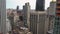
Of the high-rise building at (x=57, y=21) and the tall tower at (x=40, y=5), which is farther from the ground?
the tall tower at (x=40, y=5)

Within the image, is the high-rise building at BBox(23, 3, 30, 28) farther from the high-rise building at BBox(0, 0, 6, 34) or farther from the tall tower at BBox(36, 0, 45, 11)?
the high-rise building at BBox(0, 0, 6, 34)

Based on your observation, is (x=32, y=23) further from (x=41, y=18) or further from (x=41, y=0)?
(x=41, y=0)

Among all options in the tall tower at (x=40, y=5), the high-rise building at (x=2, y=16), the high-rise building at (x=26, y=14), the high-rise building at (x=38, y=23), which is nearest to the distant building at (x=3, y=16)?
the high-rise building at (x=2, y=16)

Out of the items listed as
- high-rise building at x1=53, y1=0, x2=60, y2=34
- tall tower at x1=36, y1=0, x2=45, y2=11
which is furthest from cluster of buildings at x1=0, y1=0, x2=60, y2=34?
high-rise building at x1=53, y1=0, x2=60, y2=34

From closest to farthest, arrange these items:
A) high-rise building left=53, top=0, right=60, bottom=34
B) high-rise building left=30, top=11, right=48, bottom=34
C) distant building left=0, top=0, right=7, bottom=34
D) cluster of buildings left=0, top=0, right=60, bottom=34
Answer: high-rise building left=53, top=0, right=60, bottom=34 → cluster of buildings left=0, top=0, right=60, bottom=34 → high-rise building left=30, top=11, right=48, bottom=34 → distant building left=0, top=0, right=7, bottom=34

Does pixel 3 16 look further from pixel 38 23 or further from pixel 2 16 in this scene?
pixel 38 23

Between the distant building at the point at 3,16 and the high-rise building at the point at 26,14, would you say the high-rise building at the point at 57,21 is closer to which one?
the high-rise building at the point at 26,14

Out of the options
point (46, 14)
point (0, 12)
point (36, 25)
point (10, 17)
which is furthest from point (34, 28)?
point (0, 12)

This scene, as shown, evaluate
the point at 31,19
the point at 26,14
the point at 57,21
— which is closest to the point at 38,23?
the point at 31,19

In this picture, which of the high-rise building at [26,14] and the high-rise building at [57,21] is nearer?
the high-rise building at [57,21]
